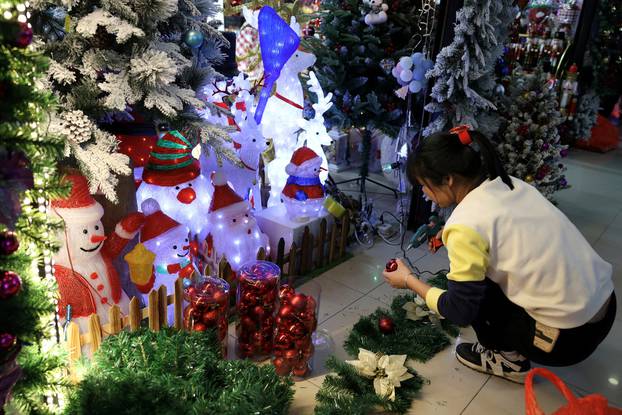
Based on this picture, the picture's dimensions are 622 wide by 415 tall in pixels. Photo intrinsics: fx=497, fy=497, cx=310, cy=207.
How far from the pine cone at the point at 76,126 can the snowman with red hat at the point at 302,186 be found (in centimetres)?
143

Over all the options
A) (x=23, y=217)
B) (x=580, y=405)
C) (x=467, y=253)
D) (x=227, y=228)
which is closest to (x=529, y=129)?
(x=467, y=253)

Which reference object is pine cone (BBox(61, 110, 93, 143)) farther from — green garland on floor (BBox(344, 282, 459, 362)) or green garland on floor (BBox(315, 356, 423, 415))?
green garland on floor (BBox(344, 282, 459, 362))

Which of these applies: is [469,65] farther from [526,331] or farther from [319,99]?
[526,331]

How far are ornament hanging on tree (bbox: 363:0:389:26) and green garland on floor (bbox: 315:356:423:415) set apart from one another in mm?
2609

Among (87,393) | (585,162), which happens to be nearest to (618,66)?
(585,162)

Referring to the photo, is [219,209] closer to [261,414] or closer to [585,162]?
[261,414]

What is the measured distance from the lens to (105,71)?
2.07 metres

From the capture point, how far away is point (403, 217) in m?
3.84

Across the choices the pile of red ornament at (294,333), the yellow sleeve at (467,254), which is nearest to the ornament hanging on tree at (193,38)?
the pile of red ornament at (294,333)

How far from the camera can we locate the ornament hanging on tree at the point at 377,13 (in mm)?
3723

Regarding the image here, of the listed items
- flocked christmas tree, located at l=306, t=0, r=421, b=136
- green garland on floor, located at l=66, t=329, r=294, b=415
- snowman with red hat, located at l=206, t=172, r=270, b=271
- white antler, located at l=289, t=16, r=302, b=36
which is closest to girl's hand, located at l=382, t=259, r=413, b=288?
green garland on floor, located at l=66, t=329, r=294, b=415

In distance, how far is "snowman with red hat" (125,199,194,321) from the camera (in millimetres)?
2268

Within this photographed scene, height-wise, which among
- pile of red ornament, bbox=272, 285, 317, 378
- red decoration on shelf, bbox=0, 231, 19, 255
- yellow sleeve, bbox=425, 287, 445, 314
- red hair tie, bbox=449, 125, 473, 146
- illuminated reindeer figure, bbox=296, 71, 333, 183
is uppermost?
red hair tie, bbox=449, 125, 473, 146

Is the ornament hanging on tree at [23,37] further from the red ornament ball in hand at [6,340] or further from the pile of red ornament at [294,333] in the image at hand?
the pile of red ornament at [294,333]
